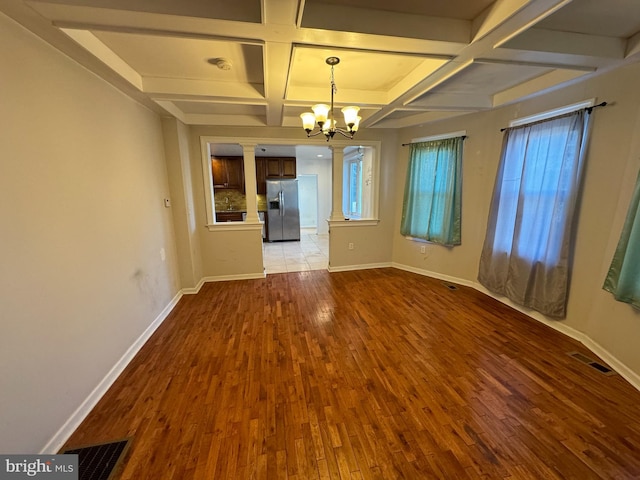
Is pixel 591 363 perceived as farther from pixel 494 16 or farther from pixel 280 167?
pixel 280 167

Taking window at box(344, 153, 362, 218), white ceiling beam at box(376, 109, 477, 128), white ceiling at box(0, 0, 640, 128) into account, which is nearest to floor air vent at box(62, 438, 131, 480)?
white ceiling at box(0, 0, 640, 128)

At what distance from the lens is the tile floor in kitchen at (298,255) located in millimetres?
4977

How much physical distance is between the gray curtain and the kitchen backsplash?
212 inches

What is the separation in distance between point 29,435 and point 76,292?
0.77 meters

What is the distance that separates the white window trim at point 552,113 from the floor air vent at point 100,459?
4.36 m

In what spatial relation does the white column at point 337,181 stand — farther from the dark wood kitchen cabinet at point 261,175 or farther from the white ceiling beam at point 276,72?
the dark wood kitchen cabinet at point 261,175

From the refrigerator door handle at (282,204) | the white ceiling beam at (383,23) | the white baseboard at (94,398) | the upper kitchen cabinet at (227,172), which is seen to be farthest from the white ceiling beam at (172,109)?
the refrigerator door handle at (282,204)

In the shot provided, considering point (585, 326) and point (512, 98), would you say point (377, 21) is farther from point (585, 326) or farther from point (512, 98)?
point (585, 326)

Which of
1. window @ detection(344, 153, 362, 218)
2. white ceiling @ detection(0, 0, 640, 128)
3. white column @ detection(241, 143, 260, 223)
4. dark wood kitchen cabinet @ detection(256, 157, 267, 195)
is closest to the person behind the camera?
white ceiling @ detection(0, 0, 640, 128)

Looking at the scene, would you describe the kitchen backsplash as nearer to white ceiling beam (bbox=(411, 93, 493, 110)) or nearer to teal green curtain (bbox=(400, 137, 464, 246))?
teal green curtain (bbox=(400, 137, 464, 246))

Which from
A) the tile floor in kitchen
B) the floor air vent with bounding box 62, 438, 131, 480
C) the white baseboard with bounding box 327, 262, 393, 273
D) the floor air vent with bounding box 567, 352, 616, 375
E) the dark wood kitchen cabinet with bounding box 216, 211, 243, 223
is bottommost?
the floor air vent with bounding box 62, 438, 131, 480

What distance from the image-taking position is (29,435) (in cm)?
136

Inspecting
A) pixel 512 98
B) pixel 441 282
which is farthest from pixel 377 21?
pixel 441 282

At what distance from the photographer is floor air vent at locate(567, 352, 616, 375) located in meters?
2.10
